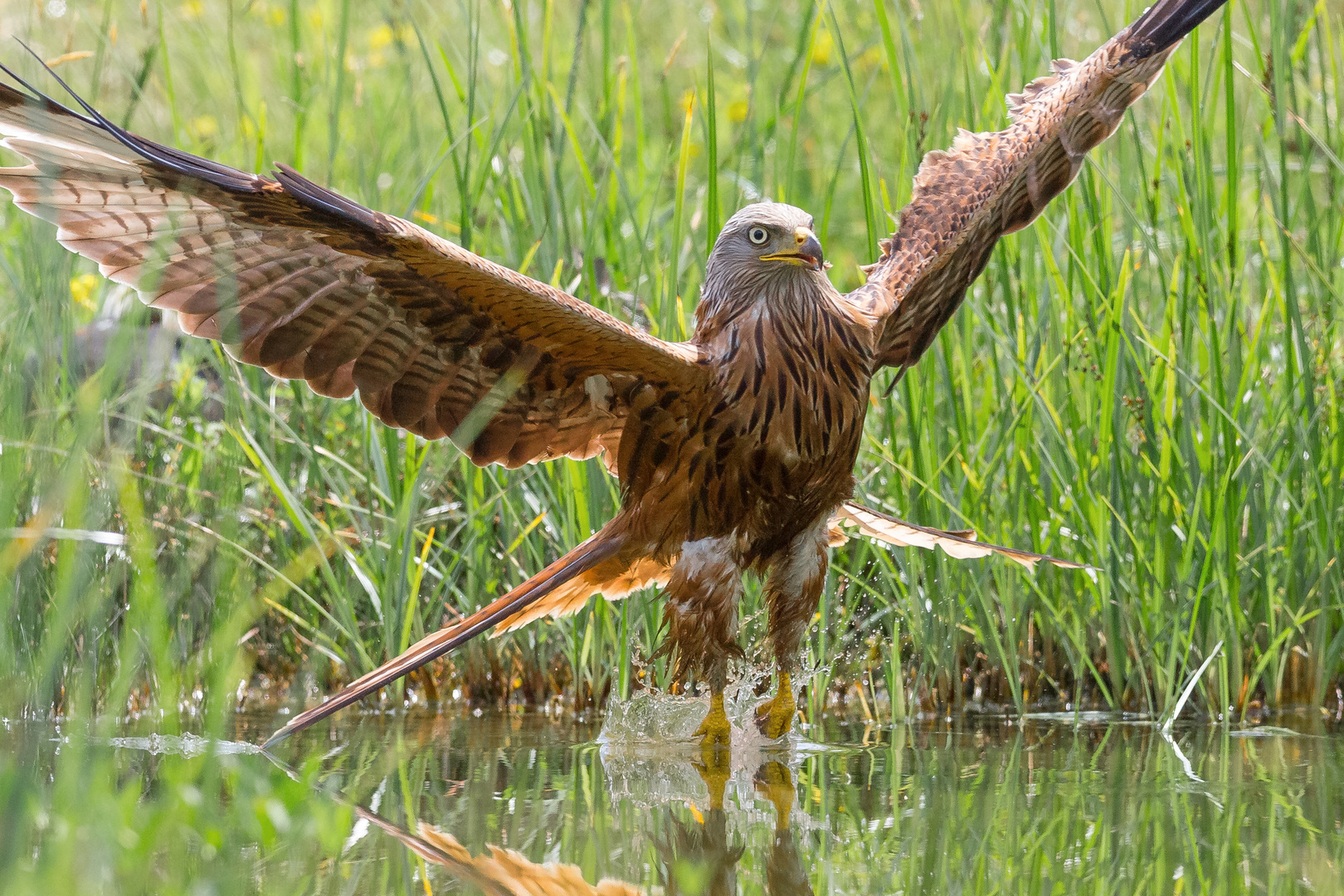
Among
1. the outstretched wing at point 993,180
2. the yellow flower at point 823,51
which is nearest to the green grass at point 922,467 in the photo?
the outstretched wing at point 993,180

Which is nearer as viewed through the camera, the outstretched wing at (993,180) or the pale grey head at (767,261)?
the pale grey head at (767,261)

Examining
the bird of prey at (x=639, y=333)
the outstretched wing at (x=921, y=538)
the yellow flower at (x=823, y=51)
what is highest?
the yellow flower at (x=823, y=51)

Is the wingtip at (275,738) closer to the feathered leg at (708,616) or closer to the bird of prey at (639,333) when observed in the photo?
the bird of prey at (639,333)

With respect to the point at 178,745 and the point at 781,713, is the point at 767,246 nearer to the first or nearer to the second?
the point at 781,713

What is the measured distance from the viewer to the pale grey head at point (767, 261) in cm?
361

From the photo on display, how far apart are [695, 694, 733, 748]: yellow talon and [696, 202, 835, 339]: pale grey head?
1042 mm

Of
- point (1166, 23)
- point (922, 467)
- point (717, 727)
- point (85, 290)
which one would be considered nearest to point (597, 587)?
point (717, 727)

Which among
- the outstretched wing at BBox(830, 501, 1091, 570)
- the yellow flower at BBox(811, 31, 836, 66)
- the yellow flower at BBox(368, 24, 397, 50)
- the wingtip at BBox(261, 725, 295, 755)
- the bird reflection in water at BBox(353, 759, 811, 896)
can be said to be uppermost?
the yellow flower at BBox(368, 24, 397, 50)

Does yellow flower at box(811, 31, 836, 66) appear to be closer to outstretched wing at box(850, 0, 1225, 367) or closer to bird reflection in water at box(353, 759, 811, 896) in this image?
outstretched wing at box(850, 0, 1225, 367)

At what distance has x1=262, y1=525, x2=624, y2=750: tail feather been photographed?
3062 millimetres

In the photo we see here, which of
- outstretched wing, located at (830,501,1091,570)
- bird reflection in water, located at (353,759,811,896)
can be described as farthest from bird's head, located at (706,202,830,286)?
bird reflection in water, located at (353,759,811,896)

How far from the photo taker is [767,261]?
12.1ft

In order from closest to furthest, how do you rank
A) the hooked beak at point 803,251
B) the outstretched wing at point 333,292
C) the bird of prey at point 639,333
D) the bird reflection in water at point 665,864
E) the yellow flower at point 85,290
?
the bird reflection in water at point 665,864
the outstretched wing at point 333,292
the bird of prey at point 639,333
the hooked beak at point 803,251
the yellow flower at point 85,290

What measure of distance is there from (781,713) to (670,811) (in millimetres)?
918
